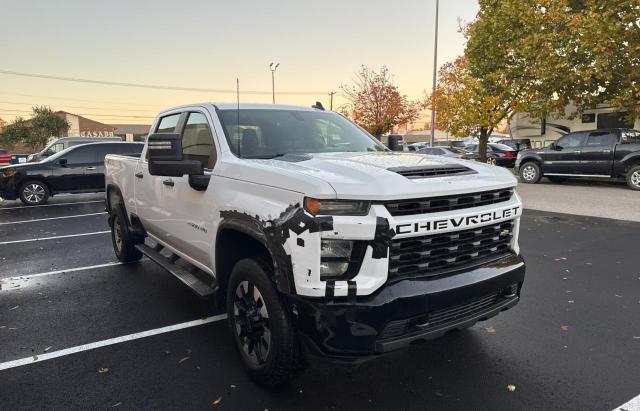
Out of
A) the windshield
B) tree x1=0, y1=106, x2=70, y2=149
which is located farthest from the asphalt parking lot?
tree x1=0, y1=106, x2=70, y2=149

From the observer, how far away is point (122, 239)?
6125 millimetres

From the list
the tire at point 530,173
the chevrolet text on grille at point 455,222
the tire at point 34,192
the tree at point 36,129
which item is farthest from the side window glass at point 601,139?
the tree at point 36,129

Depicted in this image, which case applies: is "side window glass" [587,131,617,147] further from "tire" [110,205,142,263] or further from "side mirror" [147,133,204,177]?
"side mirror" [147,133,204,177]

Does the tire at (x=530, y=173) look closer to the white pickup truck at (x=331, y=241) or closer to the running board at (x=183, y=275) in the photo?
the white pickup truck at (x=331, y=241)

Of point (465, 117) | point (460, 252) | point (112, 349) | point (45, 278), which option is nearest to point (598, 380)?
point (460, 252)

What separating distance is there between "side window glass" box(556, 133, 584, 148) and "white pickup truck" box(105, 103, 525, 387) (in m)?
14.0

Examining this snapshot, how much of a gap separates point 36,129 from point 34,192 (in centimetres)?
4567

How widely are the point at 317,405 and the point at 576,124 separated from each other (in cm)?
→ 3378

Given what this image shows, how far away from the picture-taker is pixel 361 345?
2469mm

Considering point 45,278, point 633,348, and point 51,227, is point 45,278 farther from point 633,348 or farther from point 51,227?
point 633,348

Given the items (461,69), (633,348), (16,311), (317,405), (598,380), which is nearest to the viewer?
(317,405)

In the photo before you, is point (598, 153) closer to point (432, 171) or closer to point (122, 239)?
point (432, 171)

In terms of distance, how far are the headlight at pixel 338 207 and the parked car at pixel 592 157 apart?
14.6 m

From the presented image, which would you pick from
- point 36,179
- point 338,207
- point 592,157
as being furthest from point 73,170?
point 592,157
